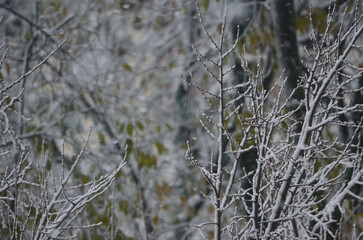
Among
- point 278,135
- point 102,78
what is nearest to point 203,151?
point 102,78

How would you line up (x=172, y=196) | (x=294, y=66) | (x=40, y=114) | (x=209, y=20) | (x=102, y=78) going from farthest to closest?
(x=172, y=196) → (x=209, y=20) → (x=102, y=78) → (x=40, y=114) → (x=294, y=66)

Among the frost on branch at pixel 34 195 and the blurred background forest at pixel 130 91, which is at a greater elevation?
the blurred background forest at pixel 130 91

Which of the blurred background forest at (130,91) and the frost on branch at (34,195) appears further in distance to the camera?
the blurred background forest at (130,91)

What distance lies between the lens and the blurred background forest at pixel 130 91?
11.5ft

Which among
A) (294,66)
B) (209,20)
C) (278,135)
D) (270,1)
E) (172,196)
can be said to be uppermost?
(209,20)

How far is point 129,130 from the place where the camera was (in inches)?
175

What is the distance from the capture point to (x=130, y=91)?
682cm

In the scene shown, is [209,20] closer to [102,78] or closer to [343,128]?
[102,78]

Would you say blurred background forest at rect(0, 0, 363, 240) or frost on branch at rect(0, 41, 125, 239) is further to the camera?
blurred background forest at rect(0, 0, 363, 240)

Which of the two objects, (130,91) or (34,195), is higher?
(130,91)

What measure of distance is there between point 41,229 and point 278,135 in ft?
5.42

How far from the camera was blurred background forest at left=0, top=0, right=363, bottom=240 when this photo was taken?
3496 mm

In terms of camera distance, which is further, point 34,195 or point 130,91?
point 130,91

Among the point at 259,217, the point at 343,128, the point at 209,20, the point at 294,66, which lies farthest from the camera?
the point at 209,20
